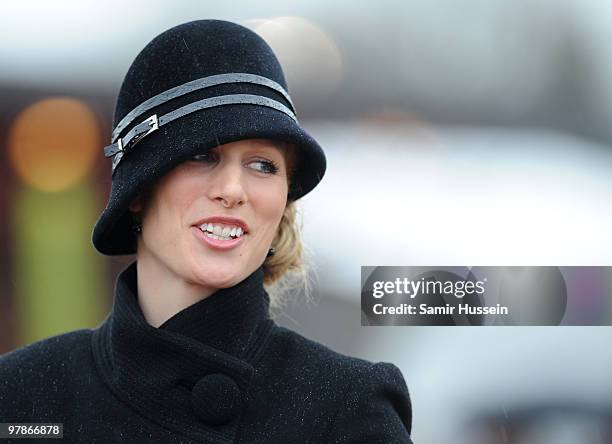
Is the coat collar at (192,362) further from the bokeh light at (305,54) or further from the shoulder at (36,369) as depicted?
the bokeh light at (305,54)

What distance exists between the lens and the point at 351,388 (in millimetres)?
1590

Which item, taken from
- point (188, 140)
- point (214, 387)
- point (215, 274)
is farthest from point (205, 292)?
point (188, 140)

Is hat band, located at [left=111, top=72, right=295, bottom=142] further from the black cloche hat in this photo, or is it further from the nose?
the nose

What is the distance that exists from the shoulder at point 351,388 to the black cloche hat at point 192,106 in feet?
1.09

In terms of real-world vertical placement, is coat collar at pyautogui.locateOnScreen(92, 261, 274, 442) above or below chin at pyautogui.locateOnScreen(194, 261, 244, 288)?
below

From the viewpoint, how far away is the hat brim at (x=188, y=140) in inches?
59.4

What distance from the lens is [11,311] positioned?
230cm

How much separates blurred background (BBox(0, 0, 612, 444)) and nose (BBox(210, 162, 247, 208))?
659 mm

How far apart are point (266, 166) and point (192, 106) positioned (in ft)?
0.53

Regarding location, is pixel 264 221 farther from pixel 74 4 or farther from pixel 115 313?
pixel 74 4

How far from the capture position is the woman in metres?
1.55

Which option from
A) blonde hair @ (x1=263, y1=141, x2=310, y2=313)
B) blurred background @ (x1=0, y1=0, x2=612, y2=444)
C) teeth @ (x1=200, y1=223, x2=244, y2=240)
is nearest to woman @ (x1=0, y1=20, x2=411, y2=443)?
teeth @ (x1=200, y1=223, x2=244, y2=240)

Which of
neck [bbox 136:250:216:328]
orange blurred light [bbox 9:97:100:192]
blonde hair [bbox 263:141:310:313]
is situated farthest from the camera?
orange blurred light [bbox 9:97:100:192]

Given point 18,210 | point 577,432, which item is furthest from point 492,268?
point 18,210
